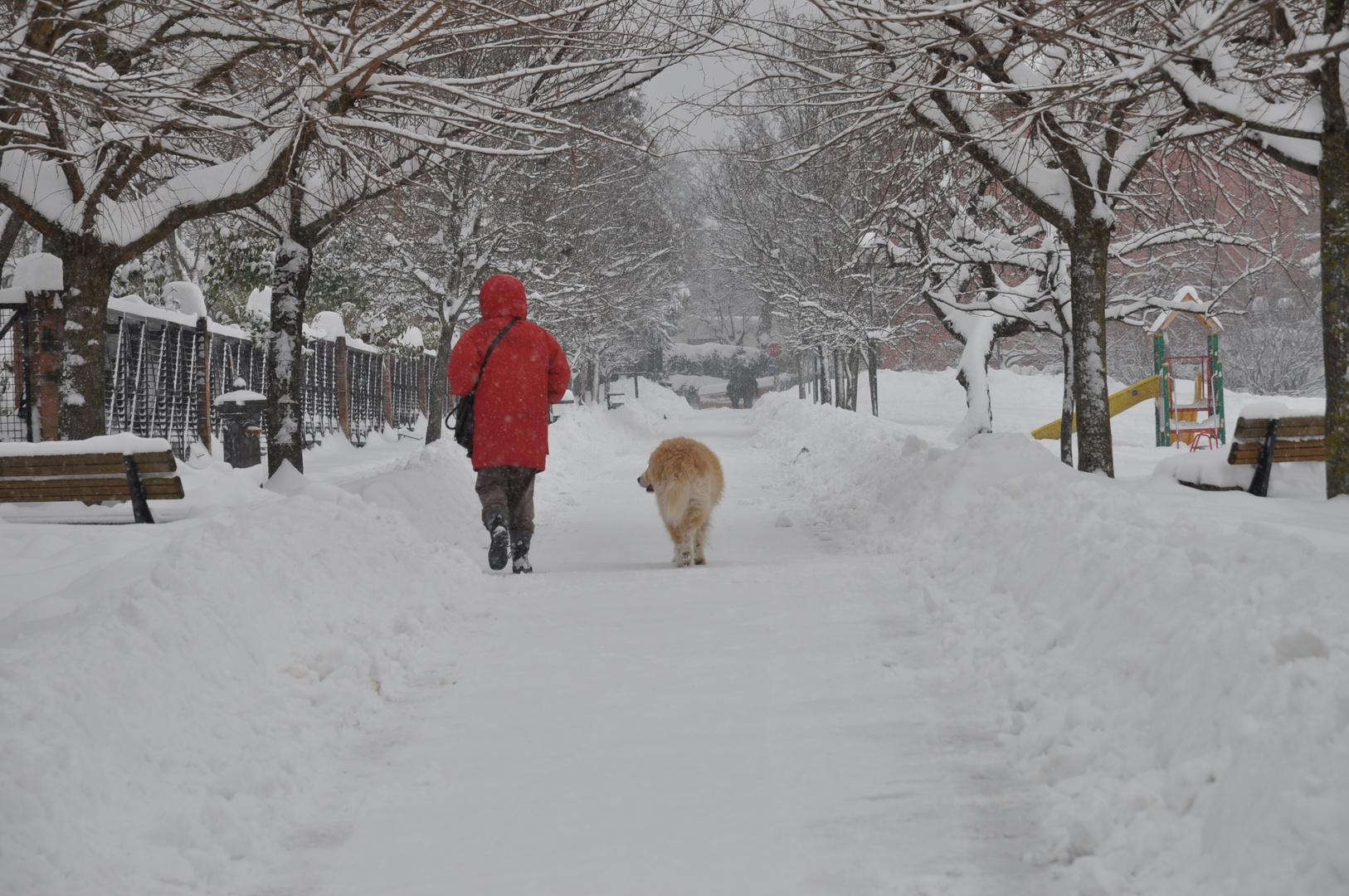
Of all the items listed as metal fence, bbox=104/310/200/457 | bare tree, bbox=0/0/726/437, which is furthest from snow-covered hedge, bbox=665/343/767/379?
bare tree, bbox=0/0/726/437

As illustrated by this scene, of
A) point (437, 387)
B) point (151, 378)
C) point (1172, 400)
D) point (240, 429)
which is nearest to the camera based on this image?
point (240, 429)

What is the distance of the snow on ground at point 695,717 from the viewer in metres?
2.79

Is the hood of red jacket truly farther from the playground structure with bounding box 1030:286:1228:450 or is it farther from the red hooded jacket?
the playground structure with bounding box 1030:286:1228:450

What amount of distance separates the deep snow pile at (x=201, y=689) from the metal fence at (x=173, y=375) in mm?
5833

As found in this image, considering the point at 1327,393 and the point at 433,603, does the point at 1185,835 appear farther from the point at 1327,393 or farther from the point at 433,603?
the point at 1327,393

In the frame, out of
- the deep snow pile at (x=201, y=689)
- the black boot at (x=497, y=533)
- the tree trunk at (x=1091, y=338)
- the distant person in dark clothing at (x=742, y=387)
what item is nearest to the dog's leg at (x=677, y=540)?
the black boot at (x=497, y=533)

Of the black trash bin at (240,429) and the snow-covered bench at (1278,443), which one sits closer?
the snow-covered bench at (1278,443)

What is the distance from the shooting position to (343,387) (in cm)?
2362

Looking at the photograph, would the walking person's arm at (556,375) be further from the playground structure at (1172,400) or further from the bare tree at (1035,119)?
the playground structure at (1172,400)

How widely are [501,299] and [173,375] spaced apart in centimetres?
1084

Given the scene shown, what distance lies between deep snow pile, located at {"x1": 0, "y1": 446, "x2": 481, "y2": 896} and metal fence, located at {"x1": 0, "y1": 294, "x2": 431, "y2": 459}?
5.83 meters

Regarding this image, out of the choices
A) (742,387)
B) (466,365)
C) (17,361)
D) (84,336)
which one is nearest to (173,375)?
(17,361)

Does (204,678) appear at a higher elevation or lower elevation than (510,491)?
lower

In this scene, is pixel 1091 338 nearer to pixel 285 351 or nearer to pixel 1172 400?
pixel 285 351
